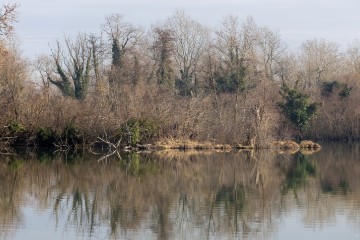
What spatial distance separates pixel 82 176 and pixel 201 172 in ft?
16.4

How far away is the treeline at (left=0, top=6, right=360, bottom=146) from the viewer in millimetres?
39156

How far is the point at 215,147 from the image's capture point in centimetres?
4066

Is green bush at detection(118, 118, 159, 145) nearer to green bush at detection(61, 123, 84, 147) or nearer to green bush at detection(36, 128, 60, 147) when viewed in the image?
green bush at detection(61, 123, 84, 147)

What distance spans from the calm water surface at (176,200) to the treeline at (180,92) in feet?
17.3

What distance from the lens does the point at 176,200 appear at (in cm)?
1716

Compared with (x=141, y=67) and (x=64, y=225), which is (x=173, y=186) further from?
(x=141, y=67)

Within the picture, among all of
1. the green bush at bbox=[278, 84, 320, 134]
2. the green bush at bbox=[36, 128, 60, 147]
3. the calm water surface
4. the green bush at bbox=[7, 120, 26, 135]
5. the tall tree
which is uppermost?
the tall tree

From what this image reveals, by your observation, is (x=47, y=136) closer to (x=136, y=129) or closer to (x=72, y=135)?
(x=72, y=135)

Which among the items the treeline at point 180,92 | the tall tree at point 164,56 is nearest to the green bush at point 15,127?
the treeline at point 180,92

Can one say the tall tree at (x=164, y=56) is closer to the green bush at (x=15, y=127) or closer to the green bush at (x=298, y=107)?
the green bush at (x=298, y=107)

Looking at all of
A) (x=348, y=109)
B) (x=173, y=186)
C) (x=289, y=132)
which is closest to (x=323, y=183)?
(x=173, y=186)

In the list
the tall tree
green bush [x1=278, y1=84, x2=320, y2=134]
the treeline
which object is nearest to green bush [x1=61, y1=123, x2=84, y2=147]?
the treeline

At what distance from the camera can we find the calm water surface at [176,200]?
13.0m

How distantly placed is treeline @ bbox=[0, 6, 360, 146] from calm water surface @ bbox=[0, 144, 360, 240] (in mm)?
5258
